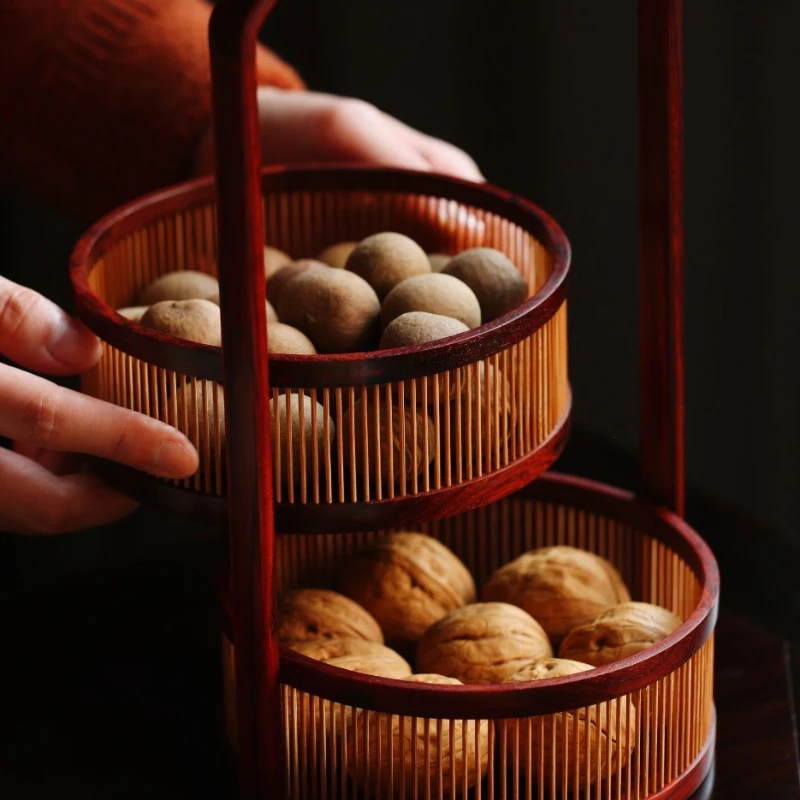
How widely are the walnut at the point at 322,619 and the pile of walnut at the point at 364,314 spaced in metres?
0.10

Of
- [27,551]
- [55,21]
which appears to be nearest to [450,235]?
[55,21]

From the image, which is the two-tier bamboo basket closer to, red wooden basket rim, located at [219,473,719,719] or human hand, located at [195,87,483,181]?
red wooden basket rim, located at [219,473,719,719]

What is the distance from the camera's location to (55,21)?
0.84 m

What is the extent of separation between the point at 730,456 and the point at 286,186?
1.76ft

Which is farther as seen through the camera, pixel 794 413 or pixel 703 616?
pixel 794 413

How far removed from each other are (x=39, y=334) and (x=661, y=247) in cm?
28

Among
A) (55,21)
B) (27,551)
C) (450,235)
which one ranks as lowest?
(27,551)

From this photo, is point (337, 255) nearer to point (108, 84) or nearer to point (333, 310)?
point (333, 310)

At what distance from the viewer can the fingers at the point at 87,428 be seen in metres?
0.51

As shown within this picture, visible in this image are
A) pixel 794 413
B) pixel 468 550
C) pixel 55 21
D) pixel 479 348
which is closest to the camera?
pixel 479 348

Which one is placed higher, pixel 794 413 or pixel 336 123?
pixel 336 123

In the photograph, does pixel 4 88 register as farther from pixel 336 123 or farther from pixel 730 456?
pixel 730 456

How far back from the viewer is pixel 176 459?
508 mm

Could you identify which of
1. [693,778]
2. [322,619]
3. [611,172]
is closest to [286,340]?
[322,619]
